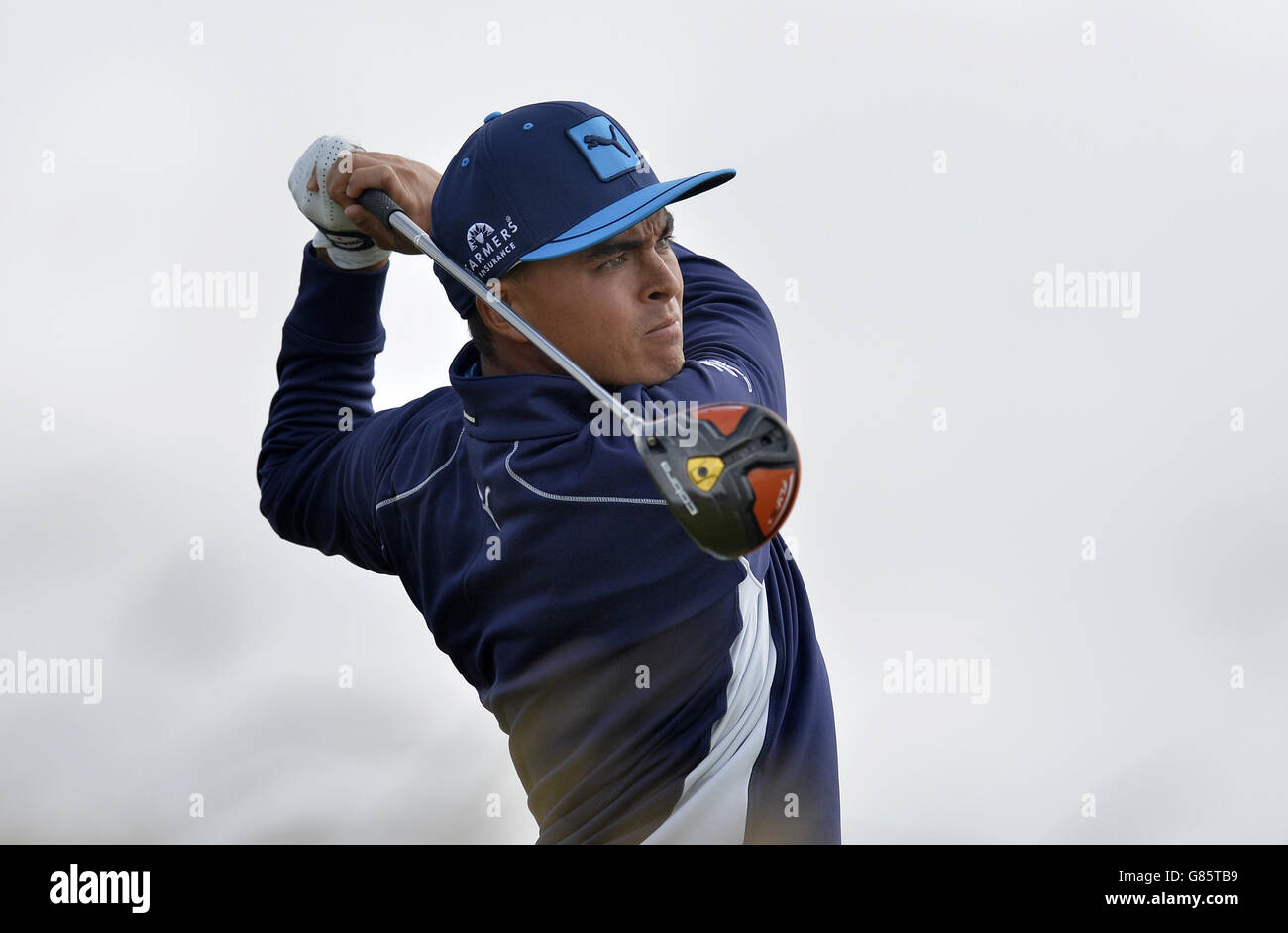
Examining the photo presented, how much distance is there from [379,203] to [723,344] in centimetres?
67

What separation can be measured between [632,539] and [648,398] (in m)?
0.23

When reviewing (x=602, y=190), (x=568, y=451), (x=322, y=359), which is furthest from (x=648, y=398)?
(x=322, y=359)

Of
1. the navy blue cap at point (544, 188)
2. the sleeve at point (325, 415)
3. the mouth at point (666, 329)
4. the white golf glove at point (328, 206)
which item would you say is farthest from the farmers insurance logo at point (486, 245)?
the sleeve at point (325, 415)

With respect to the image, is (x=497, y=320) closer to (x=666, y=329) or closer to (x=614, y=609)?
(x=666, y=329)

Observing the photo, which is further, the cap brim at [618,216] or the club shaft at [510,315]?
the cap brim at [618,216]

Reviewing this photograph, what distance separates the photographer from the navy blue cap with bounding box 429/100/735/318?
8.58 ft

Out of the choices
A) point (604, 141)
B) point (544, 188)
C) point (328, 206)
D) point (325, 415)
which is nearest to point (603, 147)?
point (604, 141)

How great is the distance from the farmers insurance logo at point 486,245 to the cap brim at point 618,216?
4 centimetres

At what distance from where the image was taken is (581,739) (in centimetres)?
277

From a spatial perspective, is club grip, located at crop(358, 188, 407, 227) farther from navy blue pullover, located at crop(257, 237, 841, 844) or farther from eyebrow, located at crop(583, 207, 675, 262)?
eyebrow, located at crop(583, 207, 675, 262)

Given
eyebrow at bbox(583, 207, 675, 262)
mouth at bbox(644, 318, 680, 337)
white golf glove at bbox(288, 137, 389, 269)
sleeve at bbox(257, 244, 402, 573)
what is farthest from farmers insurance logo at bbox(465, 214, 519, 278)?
sleeve at bbox(257, 244, 402, 573)

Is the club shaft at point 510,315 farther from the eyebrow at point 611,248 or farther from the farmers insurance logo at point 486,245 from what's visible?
the eyebrow at point 611,248

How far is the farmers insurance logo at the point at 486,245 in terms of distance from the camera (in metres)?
2.65

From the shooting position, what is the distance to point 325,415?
3.33 m
